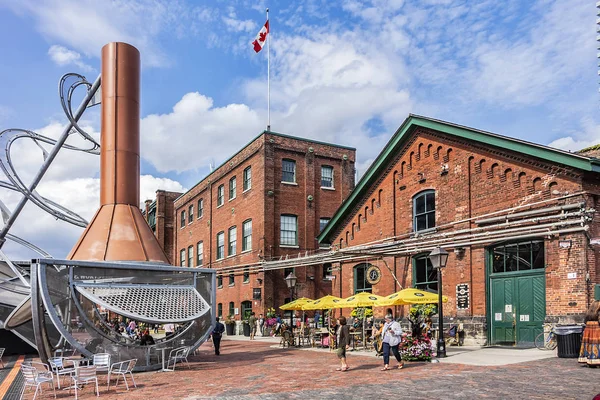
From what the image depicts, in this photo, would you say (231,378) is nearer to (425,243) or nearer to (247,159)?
(425,243)

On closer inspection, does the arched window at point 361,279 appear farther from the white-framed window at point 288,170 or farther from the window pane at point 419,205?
the white-framed window at point 288,170

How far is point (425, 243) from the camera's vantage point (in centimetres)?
2223

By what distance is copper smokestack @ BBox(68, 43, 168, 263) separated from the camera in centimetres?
1812

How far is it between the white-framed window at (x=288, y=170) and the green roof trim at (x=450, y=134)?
8.24m

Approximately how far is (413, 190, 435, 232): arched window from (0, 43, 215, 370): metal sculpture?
9.45 metres

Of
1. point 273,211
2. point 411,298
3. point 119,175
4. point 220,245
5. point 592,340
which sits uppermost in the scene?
point 273,211

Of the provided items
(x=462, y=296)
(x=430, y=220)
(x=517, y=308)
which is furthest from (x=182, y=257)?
(x=517, y=308)

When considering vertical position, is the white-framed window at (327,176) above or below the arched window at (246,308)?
above

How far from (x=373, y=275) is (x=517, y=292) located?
7.87 m

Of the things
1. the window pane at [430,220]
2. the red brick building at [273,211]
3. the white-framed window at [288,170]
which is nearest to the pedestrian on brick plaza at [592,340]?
the window pane at [430,220]

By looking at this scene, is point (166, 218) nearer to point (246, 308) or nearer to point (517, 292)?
point (246, 308)

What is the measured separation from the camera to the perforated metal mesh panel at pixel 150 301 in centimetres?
1539

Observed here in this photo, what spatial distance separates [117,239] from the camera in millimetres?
18250

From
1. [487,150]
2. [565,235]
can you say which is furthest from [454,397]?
[487,150]
